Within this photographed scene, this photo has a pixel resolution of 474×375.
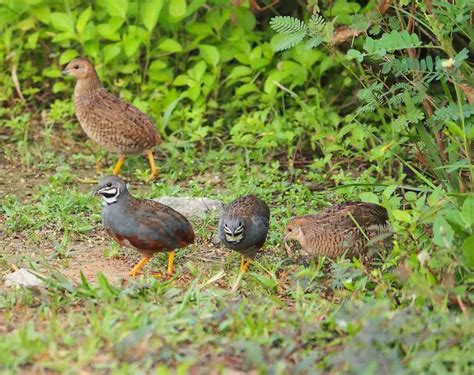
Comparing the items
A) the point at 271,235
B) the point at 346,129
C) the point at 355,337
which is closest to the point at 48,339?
the point at 355,337

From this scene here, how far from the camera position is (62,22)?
10.3m

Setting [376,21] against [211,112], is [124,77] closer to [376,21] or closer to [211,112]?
[211,112]

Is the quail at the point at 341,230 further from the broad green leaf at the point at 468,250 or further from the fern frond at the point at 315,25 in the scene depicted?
the fern frond at the point at 315,25

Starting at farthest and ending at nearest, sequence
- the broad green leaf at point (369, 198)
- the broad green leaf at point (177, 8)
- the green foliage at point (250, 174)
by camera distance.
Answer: the broad green leaf at point (177, 8) → the broad green leaf at point (369, 198) → the green foliage at point (250, 174)

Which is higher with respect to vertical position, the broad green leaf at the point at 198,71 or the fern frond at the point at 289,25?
the fern frond at the point at 289,25

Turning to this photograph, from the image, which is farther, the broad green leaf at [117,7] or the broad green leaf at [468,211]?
the broad green leaf at [117,7]

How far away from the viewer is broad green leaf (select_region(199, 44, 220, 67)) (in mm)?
10344

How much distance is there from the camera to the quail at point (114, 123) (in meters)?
9.54

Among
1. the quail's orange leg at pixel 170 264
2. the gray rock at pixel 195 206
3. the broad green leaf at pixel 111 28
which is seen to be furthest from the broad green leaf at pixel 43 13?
the quail's orange leg at pixel 170 264

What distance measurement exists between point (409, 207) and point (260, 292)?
2.06 meters

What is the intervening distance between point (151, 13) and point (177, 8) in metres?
0.26

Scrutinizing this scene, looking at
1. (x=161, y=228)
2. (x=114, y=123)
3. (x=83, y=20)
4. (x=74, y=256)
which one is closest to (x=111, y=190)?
(x=161, y=228)

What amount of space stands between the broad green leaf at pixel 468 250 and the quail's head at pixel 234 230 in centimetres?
160

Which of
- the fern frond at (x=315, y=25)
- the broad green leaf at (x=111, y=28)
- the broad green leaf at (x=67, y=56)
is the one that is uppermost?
the fern frond at (x=315, y=25)
